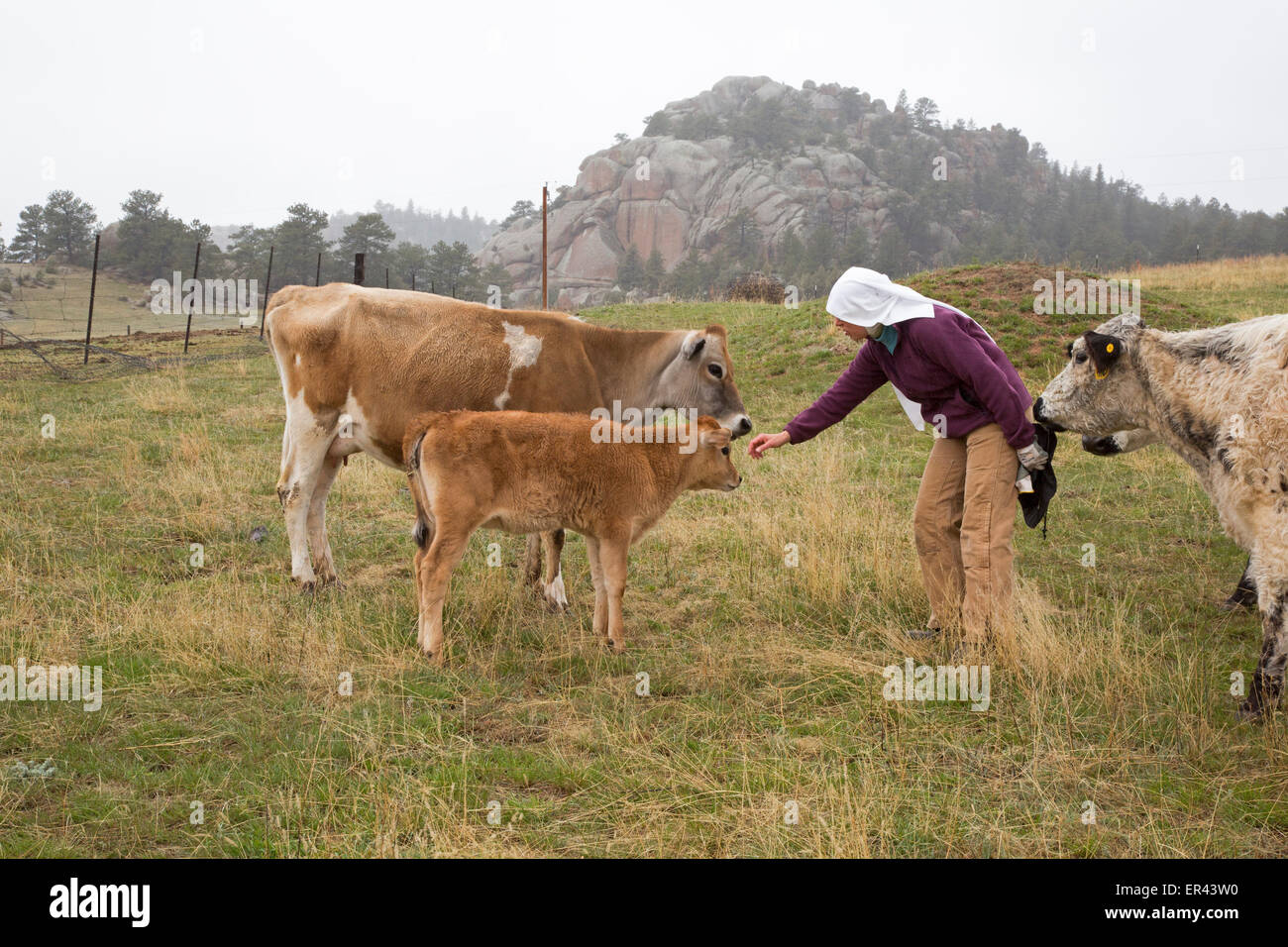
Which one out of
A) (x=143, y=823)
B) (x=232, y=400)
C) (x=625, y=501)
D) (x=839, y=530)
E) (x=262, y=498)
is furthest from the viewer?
(x=232, y=400)

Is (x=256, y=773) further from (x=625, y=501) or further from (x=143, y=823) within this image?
(x=625, y=501)

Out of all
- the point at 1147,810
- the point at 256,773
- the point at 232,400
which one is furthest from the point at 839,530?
the point at 232,400

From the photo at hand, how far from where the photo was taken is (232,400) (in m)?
18.0

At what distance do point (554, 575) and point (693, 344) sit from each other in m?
2.55

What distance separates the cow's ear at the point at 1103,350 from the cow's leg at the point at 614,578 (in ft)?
11.5

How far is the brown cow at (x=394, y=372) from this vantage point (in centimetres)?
802

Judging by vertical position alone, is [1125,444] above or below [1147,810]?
above

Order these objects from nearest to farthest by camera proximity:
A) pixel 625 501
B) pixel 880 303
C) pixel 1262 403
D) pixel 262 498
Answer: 1. pixel 1262 403
2. pixel 880 303
3. pixel 625 501
4. pixel 262 498

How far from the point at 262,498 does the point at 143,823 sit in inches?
285

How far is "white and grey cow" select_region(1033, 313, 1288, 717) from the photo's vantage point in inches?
212
